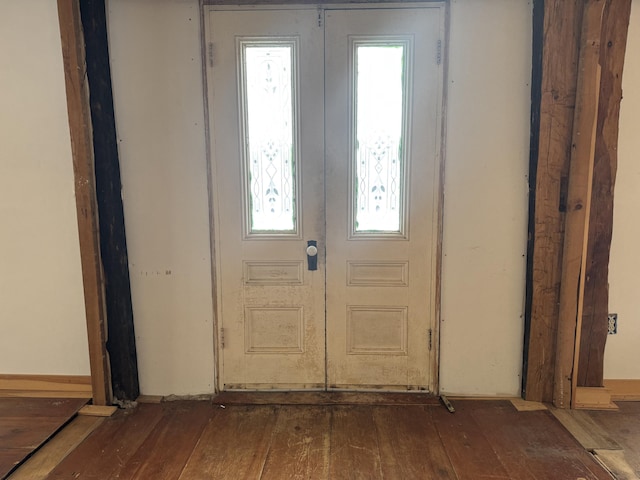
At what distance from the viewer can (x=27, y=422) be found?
2.20 metres

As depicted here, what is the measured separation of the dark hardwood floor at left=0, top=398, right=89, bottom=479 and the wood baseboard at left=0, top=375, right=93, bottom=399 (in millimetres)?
49

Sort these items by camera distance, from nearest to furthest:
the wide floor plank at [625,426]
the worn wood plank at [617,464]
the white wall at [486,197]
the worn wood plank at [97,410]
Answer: the worn wood plank at [617,464] → the wide floor plank at [625,426] → the white wall at [486,197] → the worn wood plank at [97,410]

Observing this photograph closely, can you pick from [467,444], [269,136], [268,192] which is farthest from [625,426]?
[269,136]

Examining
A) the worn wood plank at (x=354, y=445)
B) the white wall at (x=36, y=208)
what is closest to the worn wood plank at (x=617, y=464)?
the worn wood plank at (x=354, y=445)

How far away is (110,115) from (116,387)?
157 centimetres

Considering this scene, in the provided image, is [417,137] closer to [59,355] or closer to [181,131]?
[181,131]

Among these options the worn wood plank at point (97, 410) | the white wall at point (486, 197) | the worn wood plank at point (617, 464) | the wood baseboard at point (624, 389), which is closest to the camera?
the worn wood plank at point (617, 464)

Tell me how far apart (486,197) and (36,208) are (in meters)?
2.62

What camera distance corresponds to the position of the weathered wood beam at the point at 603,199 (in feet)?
6.97

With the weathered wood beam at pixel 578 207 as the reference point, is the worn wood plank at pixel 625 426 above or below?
below

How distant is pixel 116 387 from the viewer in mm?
2391

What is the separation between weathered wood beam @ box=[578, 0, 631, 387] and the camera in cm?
212

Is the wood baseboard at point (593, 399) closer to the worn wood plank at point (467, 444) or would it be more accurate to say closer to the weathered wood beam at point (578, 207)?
the weathered wood beam at point (578, 207)

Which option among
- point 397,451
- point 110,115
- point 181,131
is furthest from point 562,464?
point 110,115
